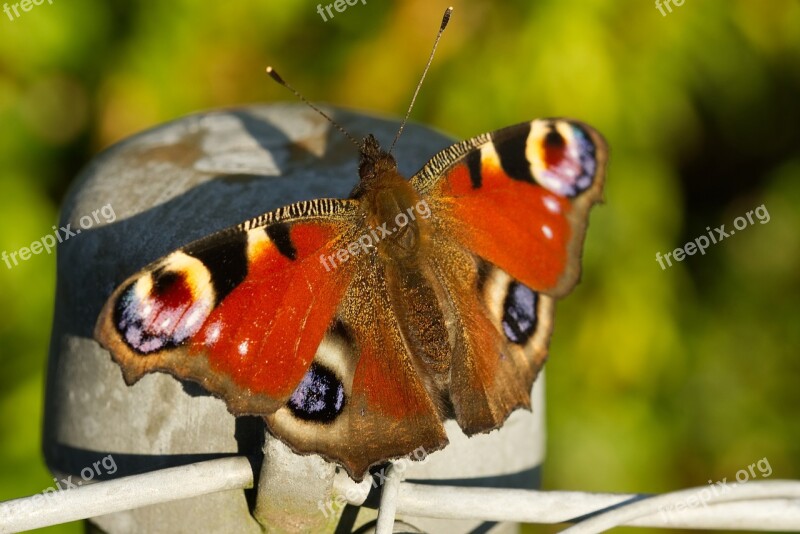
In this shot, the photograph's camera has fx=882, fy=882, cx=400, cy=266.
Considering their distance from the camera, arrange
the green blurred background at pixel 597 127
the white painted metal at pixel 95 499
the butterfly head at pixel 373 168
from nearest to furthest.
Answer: the white painted metal at pixel 95 499
the butterfly head at pixel 373 168
the green blurred background at pixel 597 127

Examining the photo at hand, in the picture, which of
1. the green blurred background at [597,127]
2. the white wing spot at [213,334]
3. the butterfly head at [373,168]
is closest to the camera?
the white wing spot at [213,334]

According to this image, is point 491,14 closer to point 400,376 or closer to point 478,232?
point 478,232

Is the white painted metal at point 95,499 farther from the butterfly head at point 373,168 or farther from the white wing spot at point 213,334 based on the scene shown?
the butterfly head at point 373,168

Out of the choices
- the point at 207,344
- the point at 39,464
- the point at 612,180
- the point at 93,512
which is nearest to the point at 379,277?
the point at 207,344

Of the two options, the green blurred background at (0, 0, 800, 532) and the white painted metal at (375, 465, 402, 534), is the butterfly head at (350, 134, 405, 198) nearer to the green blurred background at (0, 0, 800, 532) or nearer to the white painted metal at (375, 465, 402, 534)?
the white painted metal at (375, 465, 402, 534)

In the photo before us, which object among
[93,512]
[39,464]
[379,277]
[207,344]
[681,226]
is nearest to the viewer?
[93,512]

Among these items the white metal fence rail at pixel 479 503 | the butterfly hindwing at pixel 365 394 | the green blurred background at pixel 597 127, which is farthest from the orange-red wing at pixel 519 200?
the green blurred background at pixel 597 127
